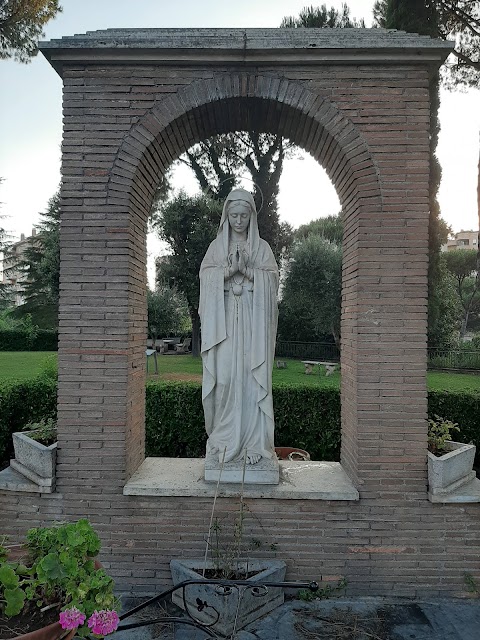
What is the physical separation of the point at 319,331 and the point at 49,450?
16.9 metres

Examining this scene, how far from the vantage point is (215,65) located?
160 inches

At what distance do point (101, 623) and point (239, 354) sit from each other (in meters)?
2.74

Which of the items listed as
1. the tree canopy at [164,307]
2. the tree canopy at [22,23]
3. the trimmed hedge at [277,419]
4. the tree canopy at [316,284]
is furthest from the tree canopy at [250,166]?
the trimmed hedge at [277,419]

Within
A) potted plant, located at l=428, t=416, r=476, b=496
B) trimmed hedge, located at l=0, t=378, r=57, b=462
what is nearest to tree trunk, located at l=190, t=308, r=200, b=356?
trimmed hedge, located at l=0, t=378, r=57, b=462

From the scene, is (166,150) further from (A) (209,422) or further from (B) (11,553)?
(B) (11,553)

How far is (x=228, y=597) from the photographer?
3.29 m

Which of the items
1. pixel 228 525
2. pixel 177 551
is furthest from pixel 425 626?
pixel 177 551

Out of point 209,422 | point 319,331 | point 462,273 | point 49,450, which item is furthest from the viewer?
point 462,273

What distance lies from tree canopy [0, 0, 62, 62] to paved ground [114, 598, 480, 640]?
1213 centimetres

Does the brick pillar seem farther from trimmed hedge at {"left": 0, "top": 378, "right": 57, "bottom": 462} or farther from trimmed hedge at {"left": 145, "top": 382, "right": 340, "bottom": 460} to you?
trimmed hedge at {"left": 0, "top": 378, "right": 57, "bottom": 462}

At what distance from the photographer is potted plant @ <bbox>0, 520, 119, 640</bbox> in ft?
4.94

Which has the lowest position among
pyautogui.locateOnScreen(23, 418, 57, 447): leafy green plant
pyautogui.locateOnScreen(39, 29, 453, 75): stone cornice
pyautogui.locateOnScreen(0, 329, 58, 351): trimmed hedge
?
pyautogui.locateOnScreen(23, 418, 57, 447): leafy green plant

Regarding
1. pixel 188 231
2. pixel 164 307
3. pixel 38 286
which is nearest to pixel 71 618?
pixel 188 231

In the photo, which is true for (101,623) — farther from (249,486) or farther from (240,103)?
(240,103)
